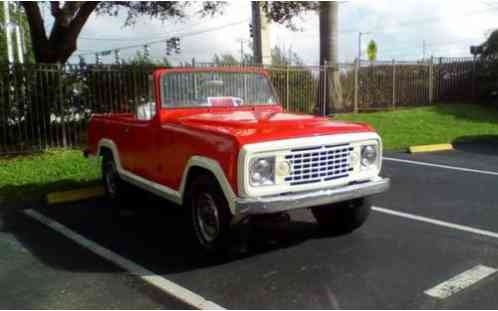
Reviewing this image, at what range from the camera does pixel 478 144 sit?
12.2m

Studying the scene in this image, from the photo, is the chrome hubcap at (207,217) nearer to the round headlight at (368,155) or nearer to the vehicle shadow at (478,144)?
the round headlight at (368,155)

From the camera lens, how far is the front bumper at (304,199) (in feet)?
12.7

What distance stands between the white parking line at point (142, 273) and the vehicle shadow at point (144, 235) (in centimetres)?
8

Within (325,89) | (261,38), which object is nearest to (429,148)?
(325,89)

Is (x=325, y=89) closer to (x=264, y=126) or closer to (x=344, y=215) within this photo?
(x=344, y=215)

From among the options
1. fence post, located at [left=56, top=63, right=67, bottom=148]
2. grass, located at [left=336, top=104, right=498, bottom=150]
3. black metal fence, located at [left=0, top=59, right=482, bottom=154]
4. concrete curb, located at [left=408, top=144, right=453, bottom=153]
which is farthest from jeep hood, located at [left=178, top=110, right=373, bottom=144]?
grass, located at [left=336, top=104, right=498, bottom=150]

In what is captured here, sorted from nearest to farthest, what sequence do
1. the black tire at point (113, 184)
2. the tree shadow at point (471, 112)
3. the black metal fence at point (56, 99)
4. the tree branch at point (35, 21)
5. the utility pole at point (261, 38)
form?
1. the black tire at point (113, 184)
2. the black metal fence at point (56, 99)
3. the tree branch at point (35, 21)
4. the utility pole at point (261, 38)
5. the tree shadow at point (471, 112)

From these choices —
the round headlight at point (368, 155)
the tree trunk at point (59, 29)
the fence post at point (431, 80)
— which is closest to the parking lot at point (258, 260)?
the round headlight at point (368, 155)

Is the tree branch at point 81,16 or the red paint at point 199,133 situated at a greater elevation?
the tree branch at point 81,16

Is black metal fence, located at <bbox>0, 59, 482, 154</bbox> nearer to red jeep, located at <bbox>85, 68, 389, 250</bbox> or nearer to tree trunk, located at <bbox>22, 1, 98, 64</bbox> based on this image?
tree trunk, located at <bbox>22, 1, 98, 64</bbox>

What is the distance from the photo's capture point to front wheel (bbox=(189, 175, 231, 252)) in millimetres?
4219

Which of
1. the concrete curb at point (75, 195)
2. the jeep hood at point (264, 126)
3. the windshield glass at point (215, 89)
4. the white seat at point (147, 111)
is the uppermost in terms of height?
the windshield glass at point (215, 89)

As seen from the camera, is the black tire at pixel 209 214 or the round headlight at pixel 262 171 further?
the black tire at pixel 209 214

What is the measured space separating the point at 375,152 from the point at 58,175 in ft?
19.7
